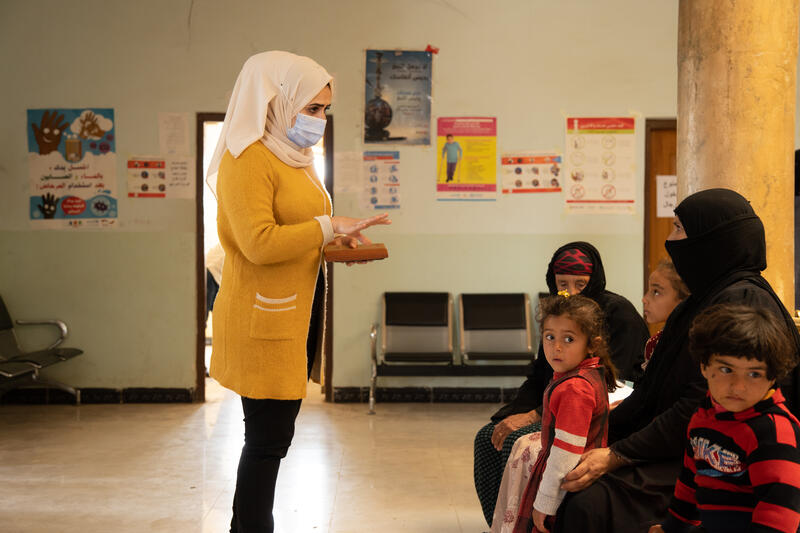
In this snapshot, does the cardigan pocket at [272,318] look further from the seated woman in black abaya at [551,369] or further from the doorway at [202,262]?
the doorway at [202,262]

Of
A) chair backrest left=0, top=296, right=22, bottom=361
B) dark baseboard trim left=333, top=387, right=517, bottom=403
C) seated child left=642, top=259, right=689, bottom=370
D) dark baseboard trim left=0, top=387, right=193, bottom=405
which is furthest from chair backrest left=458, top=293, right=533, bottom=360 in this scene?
chair backrest left=0, top=296, right=22, bottom=361

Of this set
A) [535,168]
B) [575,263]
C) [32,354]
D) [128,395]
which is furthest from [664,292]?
[32,354]

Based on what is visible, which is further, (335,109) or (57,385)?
(335,109)

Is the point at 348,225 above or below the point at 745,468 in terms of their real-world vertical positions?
above

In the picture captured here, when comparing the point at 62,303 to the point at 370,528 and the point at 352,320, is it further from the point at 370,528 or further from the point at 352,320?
the point at 370,528

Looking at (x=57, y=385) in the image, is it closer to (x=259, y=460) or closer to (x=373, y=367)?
(x=373, y=367)

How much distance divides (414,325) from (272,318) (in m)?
3.42

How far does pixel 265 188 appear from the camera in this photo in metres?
2.13

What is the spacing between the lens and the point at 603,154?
563 centimetres

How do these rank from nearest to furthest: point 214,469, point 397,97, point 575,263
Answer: point 575,263, point 214,469, point 397,97

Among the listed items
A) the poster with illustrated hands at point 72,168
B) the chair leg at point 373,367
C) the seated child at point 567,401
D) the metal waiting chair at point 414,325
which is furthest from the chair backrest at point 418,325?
the seated child at point 567,401

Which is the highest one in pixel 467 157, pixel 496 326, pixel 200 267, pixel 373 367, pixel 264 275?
pixel 467 157

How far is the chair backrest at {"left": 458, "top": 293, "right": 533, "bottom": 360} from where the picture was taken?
5500 mm

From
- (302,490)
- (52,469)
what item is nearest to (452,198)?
(302,490)
